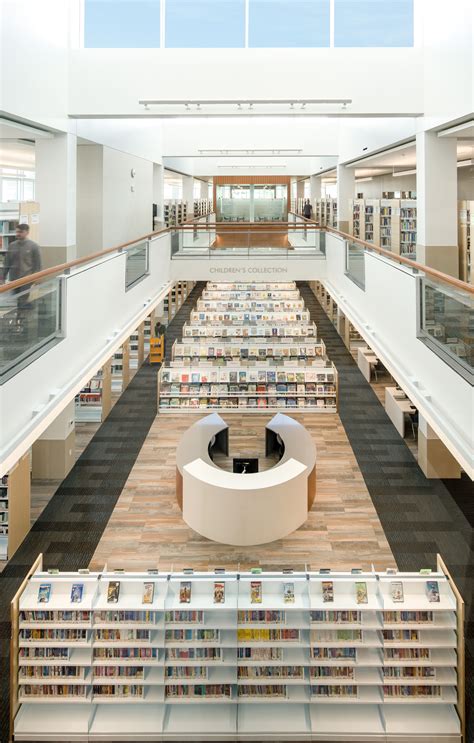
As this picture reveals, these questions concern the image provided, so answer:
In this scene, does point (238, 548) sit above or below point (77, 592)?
below

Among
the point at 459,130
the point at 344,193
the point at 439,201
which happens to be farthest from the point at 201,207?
the point at 459,130

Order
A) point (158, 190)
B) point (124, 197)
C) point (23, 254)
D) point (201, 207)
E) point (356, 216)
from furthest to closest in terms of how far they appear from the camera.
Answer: point (201, 207)
point (158, 190)
point (356, 216)
point (124, 197)
point (23, 254)

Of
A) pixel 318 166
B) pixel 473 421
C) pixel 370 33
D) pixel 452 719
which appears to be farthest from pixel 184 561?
pixel 318 166

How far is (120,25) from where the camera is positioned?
330 inches

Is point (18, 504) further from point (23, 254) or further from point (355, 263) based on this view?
point (355, 263)

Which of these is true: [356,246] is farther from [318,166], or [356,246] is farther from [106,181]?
[318,166]

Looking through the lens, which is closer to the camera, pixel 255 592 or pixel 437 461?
pixel 255 592

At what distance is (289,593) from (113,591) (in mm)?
1360

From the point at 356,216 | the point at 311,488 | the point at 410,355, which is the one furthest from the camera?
the point at 356,216

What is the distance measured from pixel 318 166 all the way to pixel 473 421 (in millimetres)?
17480

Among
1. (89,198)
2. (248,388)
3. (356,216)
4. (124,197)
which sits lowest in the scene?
(248,388)

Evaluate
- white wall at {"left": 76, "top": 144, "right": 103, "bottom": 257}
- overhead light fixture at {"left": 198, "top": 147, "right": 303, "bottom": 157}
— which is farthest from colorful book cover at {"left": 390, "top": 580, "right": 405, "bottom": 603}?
overhead light fixture at {"left": 198, "top": 147, "right": 303, "bottom": 157}

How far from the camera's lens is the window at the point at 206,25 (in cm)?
828

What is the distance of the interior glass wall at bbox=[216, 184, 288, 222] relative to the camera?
32.7 m
